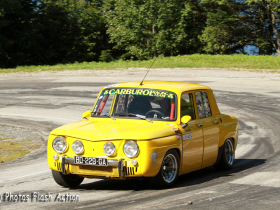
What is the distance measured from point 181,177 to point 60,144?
93.3 inches

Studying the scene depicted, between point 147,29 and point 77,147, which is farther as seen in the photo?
point 147,29

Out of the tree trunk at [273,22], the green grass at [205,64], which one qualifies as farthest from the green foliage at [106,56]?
the tree trunk at [273,22]

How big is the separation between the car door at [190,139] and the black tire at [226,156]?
92 cm

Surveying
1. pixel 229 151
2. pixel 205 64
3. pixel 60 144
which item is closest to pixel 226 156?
pixel 229 151

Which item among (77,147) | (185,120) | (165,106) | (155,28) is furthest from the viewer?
(155,28)

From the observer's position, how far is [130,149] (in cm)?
593

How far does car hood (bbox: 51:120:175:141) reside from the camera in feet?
19.7

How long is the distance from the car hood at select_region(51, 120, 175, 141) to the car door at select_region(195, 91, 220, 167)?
909 mm

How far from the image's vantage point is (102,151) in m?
6.02

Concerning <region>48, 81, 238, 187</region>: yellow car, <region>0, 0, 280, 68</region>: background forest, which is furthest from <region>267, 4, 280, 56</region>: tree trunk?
<region>48, 81, 238, 187</region>: yellow car

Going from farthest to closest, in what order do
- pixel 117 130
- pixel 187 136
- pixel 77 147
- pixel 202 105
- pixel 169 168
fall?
pixel 202 105, pixel 187 136, pixel 169 168, pixel 117 130, pixel 77 147

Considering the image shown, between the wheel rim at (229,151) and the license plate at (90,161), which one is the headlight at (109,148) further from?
the wheel rim at (229,151)

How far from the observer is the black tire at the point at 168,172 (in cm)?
620

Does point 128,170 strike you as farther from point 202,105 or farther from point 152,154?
point 202,105
